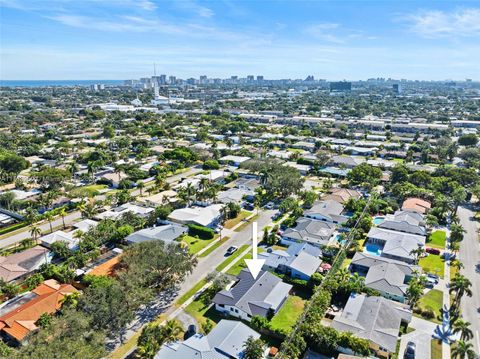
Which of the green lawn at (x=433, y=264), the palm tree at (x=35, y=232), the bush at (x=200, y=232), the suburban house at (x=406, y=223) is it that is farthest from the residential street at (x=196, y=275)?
the green lawn at (x=433, y=264)

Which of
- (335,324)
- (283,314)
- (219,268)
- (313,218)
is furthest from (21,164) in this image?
(335,324)

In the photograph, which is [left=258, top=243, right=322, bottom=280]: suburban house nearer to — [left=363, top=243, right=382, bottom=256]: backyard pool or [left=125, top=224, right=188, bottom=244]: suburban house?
[left=363, top=243, right=382, bottom=256]: backyard pool

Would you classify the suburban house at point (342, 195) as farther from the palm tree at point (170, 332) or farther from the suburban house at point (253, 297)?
the palm tree at point (170, 332)

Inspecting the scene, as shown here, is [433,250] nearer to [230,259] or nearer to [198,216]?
[230,259]

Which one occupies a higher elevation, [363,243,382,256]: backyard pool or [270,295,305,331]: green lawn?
[363,243,382,256]: backyard pool

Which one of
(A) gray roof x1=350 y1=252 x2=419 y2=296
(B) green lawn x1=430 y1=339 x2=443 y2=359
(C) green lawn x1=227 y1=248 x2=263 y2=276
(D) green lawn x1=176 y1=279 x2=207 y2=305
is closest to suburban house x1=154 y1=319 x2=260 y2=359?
(D) green lawn x1=176 y1=279 x2=207 y2=305

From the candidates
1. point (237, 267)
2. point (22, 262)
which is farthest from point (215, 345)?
point (22, 262)
